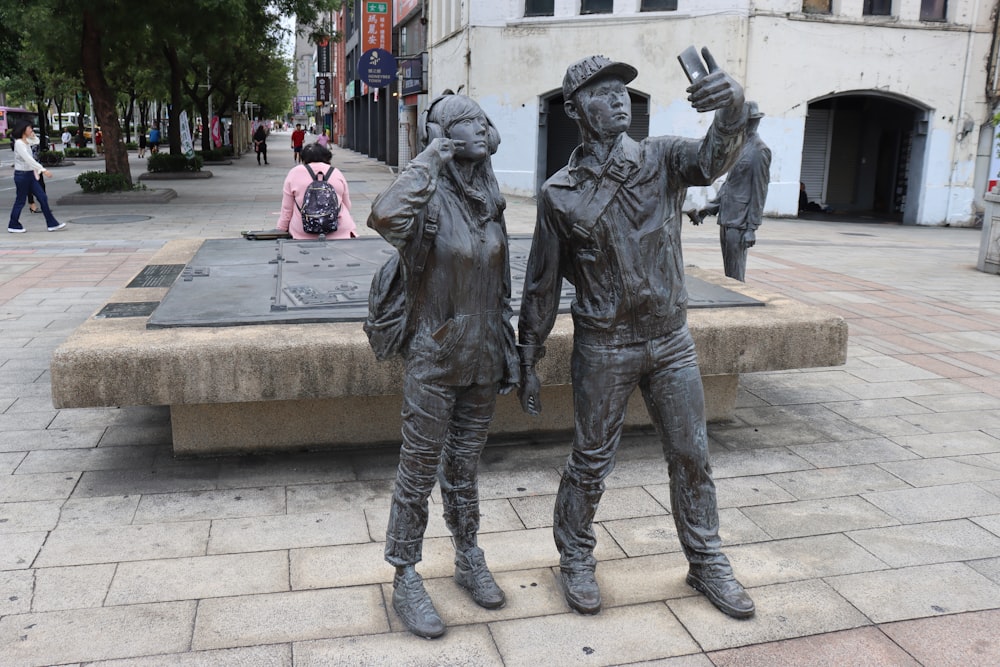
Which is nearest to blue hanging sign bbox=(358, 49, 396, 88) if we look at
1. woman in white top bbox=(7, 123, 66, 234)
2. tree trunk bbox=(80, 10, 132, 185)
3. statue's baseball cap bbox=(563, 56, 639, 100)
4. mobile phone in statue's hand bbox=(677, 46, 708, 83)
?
tree trunk bbox=(80, 10, 132, 185)

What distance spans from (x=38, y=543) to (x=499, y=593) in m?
2.12

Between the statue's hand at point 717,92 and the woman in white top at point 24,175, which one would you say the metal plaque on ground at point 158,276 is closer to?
the statue's hand at point 717,92

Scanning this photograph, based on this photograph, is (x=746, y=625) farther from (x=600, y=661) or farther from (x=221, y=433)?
(x=221, y=433)

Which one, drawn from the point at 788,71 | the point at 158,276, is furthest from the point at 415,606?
the point at 788,71

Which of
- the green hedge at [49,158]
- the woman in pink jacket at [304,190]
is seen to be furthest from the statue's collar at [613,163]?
the green hedge at [49,158]

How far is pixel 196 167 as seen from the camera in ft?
94.9

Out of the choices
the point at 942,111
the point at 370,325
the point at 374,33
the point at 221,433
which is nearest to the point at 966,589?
the point at 370,325

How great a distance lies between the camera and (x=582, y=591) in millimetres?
3465

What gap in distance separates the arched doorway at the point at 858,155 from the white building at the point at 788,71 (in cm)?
6

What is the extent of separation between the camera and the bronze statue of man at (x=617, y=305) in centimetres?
322

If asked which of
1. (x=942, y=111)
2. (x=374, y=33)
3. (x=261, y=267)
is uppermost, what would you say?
(x=374, y=33)

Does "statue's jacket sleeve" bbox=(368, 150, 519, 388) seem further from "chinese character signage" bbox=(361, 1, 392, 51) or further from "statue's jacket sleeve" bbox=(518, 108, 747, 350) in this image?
"chinese character signage" bbox=(361, 1, 392, 51)

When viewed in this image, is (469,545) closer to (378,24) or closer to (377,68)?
(377,68)

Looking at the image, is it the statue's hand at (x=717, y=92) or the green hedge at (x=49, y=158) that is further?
the green hedge at (x=49, y=158)
